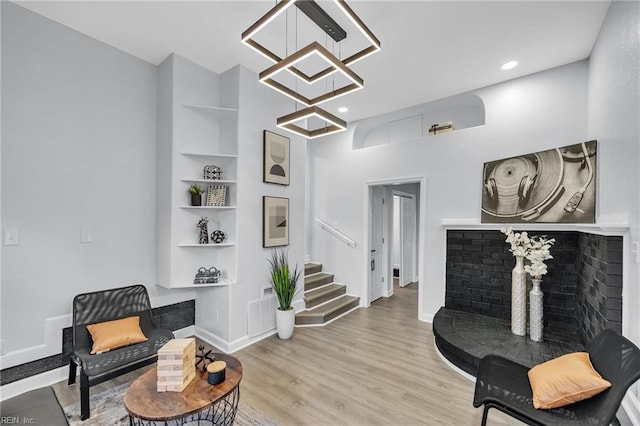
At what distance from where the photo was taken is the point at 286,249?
383cm

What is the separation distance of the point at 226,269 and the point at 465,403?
2667mm

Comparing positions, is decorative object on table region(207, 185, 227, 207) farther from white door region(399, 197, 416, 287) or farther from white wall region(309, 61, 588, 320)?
white door region(399, 197, 416, 287)

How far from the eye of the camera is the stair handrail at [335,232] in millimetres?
4875

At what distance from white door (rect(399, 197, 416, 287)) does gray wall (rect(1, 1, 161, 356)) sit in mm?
4819

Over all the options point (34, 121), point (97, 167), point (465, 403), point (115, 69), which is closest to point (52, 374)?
point (97, 167)

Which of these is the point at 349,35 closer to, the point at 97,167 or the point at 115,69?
the point at 115,69

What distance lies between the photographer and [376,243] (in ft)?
17.0

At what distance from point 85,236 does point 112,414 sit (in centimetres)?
159

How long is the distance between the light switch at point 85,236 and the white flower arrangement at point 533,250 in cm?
433

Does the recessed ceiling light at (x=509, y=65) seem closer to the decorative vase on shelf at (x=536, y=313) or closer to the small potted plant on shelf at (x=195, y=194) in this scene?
the decorative vase on shelf at (x=536, y=313)

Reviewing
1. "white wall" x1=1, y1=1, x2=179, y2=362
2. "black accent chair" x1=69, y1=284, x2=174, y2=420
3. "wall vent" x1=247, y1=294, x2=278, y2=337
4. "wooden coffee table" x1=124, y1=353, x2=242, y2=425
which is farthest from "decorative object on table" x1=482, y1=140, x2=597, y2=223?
"white wall" x1=1, y1=1, x2=179, y2=362

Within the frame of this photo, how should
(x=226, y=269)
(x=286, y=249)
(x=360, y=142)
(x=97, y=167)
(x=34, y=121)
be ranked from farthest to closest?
(x=360, y=142) < (x=286, y=249) < (x=226, y=269) < (x=97, y=167) < (x=34, y=121)

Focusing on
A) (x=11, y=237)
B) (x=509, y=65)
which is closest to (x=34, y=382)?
(x=11, y=237)

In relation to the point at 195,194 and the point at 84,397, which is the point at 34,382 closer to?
the point at 84,397
